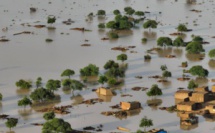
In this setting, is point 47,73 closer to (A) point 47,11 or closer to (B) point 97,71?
(B) point 97,71

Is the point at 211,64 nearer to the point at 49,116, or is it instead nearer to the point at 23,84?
the point at 23,84

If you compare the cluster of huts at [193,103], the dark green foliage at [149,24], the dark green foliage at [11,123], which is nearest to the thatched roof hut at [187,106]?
the cluster of huts at [193,103]

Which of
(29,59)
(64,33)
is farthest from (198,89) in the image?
(64,33)

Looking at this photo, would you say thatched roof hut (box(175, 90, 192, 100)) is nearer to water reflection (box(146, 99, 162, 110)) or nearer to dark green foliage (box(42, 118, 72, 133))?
water reflection (box(146, 99, 162, 110))

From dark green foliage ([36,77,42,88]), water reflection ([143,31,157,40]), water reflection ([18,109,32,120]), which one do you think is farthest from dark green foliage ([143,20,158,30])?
water reflection ([18,109,32,120])

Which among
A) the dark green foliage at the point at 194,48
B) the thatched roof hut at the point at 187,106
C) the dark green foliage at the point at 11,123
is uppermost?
the dark green foliage at the point at 194,48

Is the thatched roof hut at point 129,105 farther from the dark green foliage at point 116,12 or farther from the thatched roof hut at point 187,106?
the dark green foliage at point 116,12

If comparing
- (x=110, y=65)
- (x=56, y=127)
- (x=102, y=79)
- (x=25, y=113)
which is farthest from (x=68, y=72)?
(x=56, y=127)
